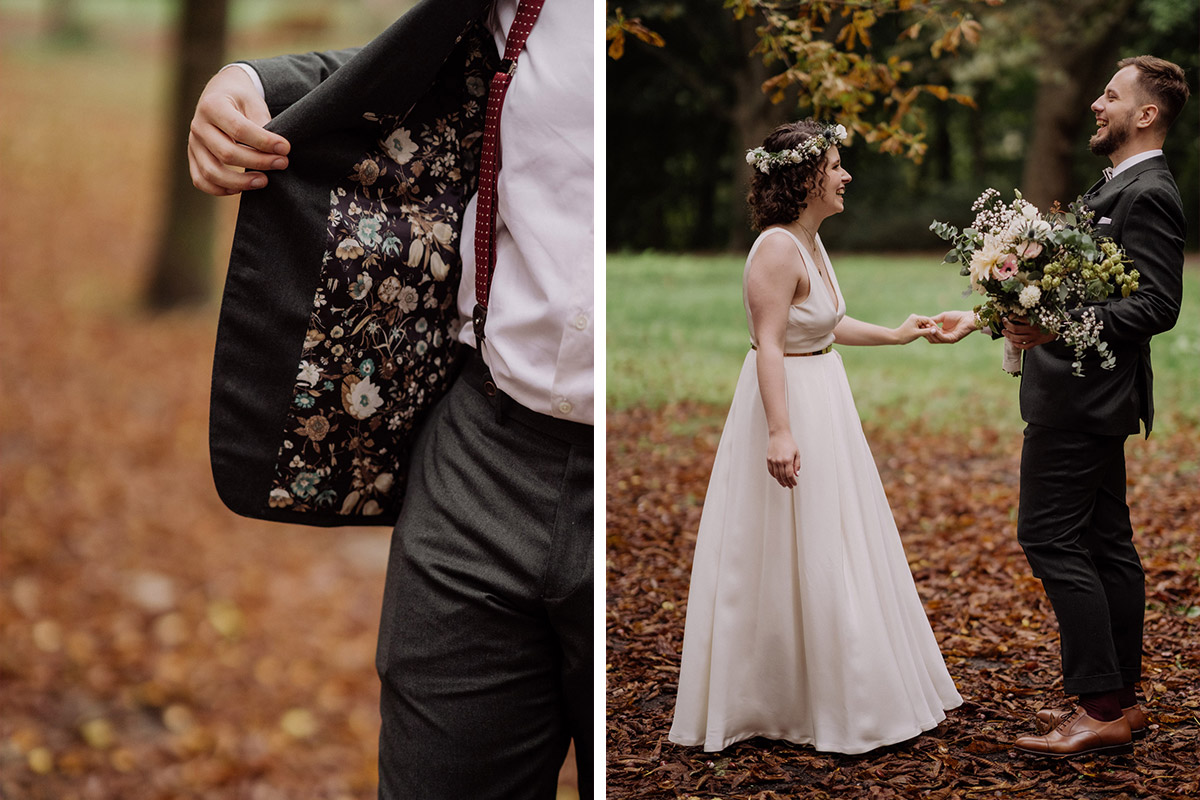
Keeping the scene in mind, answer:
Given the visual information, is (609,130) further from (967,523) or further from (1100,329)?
(967,523)

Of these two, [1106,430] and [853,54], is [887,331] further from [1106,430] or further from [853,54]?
[853,54]

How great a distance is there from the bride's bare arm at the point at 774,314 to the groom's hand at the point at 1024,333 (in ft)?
1.36

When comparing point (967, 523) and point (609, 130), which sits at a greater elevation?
point (609, 130)

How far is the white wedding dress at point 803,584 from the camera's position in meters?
2.15

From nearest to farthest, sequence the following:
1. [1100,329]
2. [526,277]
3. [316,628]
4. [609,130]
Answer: [526,277], [1100,329], [609,130], [316,628]

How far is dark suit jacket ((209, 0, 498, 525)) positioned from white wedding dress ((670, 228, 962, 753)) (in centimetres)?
68

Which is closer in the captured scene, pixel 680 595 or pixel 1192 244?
pixel 1192 244

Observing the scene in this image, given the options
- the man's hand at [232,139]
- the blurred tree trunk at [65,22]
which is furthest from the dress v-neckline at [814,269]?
the blurred tree trunk at [65,22]

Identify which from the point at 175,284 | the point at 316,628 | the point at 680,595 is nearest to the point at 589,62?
the point at 680,595

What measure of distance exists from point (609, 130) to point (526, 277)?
1.57 ft

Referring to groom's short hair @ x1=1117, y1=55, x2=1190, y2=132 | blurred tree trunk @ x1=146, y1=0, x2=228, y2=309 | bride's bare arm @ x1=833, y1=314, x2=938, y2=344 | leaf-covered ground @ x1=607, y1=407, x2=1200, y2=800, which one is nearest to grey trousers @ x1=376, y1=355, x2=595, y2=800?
leaf-covered ground @ x1=607, y1=407, x2=1200, y2=800

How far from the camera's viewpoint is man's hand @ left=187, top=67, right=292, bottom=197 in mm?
1884

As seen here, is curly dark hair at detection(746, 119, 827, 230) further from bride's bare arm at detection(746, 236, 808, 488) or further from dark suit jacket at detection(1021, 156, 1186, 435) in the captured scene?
dark suit jacket at detection(1021, 156, 1186, 435)

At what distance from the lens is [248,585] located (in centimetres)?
678
